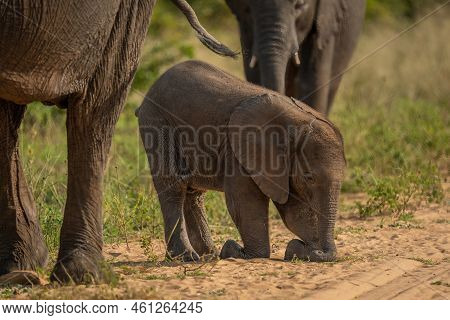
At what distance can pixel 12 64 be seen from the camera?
4891mm

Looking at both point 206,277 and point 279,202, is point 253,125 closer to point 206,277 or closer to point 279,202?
point 279,202

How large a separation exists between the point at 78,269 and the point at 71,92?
81 centimetres

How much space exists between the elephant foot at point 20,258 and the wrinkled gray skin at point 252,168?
791mm

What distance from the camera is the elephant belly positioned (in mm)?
4844

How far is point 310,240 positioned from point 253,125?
0.68m

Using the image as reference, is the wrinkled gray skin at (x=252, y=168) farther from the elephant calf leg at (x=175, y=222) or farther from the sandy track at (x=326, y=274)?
the sandy track at (x=326, y=274)

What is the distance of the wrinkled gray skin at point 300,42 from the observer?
27.0 ft

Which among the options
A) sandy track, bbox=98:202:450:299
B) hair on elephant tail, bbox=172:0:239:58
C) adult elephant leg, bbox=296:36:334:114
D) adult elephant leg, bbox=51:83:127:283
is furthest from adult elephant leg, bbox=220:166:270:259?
adult elephant leg, bbox=296:36:334:114

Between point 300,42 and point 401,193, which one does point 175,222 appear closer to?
point 401,193

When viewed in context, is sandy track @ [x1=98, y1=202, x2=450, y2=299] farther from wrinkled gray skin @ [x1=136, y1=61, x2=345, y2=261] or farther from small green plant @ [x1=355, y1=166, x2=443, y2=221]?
small green plant @ [x1=355, y1=166, x2=443, y2=221]

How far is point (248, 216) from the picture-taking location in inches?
247

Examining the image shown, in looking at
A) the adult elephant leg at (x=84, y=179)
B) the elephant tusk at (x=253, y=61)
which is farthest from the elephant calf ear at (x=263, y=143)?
the elephant tusk at (x=253, y=61)
